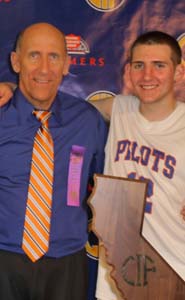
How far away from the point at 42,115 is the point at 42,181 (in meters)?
0.22

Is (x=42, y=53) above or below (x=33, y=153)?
above

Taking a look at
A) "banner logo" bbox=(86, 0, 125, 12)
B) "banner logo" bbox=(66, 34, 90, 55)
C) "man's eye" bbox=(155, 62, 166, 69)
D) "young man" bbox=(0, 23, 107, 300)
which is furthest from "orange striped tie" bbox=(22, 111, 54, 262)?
"banner logo" bbox=(86, 0, 125, 12)

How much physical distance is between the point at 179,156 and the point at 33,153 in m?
0.46

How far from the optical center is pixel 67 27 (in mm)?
1923

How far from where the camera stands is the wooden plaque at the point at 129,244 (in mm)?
1284

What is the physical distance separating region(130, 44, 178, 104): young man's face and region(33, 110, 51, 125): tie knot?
31 centimetres

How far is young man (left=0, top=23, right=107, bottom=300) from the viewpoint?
140 centimetres

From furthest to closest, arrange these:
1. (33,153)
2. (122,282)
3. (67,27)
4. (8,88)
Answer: (67,27) → (8,88) → (33,153) → (122,282)

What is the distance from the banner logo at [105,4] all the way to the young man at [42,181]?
481 mm

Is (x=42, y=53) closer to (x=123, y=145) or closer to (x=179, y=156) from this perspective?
(x=123, y=145)

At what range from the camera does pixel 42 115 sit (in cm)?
146

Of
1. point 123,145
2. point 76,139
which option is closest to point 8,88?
point 76,139

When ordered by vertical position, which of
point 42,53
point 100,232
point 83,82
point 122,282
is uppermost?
point 42,53

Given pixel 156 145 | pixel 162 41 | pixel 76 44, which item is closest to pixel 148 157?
pixel 156 145
